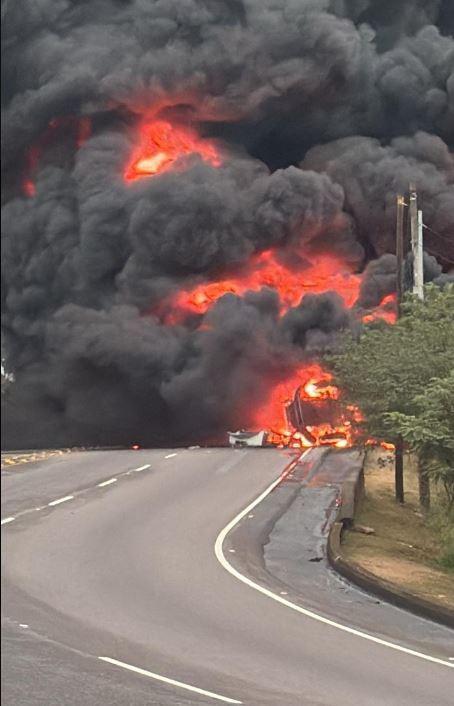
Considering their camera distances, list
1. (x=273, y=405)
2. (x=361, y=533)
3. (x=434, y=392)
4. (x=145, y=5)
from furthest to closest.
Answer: (x=273, y=405) < (x=361, y=533) < (x=434, y=392) < (x=145, y=5)

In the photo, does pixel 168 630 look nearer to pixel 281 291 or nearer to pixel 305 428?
pixel 281 291

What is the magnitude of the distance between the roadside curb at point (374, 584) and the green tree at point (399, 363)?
1.96 meters

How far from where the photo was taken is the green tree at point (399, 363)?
13.6 m

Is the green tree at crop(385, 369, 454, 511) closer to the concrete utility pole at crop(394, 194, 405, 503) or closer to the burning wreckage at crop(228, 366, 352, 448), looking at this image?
the concrete utility pole at crop(394, 194, 405, 503)

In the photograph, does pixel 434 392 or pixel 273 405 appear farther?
pixel 273 405

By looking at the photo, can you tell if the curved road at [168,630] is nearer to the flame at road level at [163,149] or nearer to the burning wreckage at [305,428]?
the flame at road level at [163,149]

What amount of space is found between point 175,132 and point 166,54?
1161 mm

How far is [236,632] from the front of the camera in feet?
28.2

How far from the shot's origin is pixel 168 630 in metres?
8.33

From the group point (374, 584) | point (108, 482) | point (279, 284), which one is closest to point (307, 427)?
point (279, 284)

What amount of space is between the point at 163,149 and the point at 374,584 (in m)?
6.14

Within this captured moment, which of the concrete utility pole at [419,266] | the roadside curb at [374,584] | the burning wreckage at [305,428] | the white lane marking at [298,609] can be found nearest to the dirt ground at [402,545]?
the roadside curb at [374,584]

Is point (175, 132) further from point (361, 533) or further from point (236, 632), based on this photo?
point (361, 533)

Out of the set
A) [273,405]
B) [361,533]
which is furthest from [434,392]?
[273,405]
